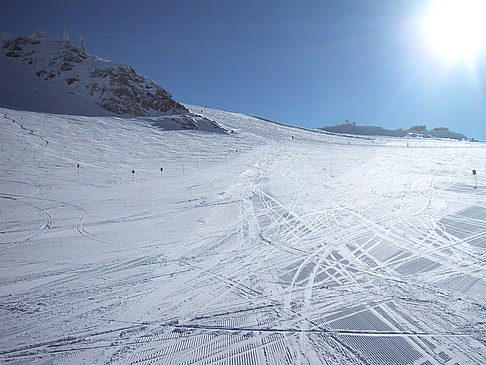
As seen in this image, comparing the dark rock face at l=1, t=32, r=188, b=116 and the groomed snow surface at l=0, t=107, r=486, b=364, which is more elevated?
the dark rock face at l=1, t=32, r=188, b=116

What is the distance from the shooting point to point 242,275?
4469 mm

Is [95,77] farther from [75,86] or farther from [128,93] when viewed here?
[128,93]

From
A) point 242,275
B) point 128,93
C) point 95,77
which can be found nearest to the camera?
point 242,275

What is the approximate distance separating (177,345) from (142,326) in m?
0.60

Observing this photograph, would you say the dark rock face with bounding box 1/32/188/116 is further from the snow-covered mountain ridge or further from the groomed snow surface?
the groomed snow surface

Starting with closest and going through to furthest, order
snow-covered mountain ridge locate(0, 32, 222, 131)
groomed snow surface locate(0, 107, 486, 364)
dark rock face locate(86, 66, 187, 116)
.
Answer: groomed snow surface locate(0, 107, 486, 364), snow-covered mountain ridge locate(0, 32, 222, 131), dark rock face locate(86, 66, 187, 116)

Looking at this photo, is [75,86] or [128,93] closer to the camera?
[128,93]

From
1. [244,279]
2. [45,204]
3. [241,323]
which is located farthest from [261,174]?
[241,323]

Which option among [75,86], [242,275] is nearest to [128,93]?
[75,86]

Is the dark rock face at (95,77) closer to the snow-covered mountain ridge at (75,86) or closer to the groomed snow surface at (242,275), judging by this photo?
the snow-covered mountain ridge at (75,86)

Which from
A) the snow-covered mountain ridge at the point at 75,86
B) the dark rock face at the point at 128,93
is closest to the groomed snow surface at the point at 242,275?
the snow-covered mountain ridge at the point at 75,86

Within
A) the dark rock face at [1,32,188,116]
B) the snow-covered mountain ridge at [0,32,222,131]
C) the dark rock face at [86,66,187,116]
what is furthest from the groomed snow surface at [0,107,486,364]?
the dark rock face at [1,32,188,116]

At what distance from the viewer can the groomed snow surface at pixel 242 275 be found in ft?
9.59

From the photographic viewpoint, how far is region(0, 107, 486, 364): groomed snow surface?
A: 292 cm
